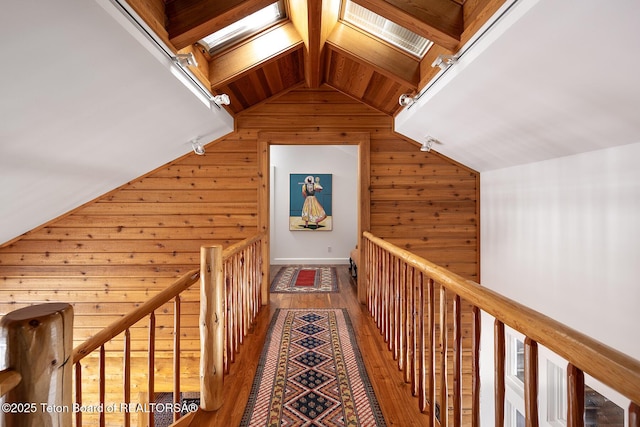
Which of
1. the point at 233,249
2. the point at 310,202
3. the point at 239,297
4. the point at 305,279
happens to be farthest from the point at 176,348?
the point at 310,202

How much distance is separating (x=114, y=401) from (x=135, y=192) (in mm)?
2433

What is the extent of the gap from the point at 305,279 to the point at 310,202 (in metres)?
1.92

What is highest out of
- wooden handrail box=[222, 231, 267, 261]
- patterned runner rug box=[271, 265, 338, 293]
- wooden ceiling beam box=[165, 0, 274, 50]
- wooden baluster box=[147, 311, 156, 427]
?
wooden ceiling beam box=[165, 0, 274, 50]

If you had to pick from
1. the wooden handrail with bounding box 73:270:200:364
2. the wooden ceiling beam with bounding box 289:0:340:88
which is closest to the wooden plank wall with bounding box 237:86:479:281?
the wooden ceiling beam with bounding box 289:0:340:88

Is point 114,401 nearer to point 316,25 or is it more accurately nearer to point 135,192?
point 135,192

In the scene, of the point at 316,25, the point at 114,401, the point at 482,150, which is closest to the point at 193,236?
the point at 114,401

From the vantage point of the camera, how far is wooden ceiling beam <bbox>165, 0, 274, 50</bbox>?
81.8 inches

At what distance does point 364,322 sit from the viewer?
10.8 feet

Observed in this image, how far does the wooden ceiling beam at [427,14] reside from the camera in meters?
2.07

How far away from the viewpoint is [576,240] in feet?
8.53

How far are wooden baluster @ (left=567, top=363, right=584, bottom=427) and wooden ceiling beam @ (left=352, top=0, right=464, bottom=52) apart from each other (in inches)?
79.9

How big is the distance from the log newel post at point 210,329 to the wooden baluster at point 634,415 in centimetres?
168

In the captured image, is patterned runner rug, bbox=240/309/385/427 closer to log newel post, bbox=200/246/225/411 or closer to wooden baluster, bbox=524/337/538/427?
log newel post, bbox=200/246/225/411

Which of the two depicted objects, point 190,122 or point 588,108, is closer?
point 588,108
